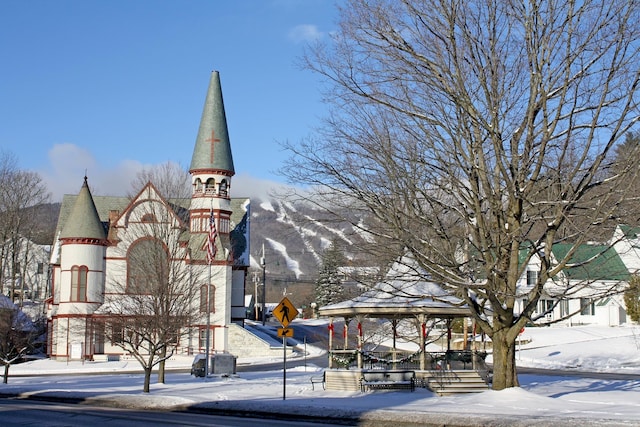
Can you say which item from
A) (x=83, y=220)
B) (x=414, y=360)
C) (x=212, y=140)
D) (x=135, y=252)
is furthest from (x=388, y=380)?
(x=212, y=140)

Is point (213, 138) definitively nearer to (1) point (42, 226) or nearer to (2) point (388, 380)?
(2) point (388, 380)

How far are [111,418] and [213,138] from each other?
44713mm

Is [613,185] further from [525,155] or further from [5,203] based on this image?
[5,203]

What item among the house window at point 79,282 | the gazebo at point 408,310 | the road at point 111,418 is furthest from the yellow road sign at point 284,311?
the house window at point 79,282

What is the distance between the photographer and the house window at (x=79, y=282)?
5888 cm

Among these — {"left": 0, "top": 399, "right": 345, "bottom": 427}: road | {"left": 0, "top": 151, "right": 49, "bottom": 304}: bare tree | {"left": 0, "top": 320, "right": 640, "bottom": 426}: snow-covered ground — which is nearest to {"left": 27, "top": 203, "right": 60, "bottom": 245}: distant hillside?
{"left": 0, "top": 151, "right": 49, "bottom": 304}: bare tree

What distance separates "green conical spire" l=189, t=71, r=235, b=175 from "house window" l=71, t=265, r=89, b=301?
11.0 meters

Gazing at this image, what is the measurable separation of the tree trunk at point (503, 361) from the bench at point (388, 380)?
5.86m

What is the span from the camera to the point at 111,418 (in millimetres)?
19375

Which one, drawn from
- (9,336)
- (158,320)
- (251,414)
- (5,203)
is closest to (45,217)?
(5,203)

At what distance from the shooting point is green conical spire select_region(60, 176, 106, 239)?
Answer: 59.1 m

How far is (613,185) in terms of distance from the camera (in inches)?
738

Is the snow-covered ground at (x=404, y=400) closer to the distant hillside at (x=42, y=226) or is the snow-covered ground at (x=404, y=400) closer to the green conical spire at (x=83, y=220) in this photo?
the green conical spire at (x=83, y=220)

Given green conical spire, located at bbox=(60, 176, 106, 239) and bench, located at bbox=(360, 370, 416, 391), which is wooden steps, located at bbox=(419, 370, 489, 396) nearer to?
bench, located at bbox=(360, 370, 416, 391)
